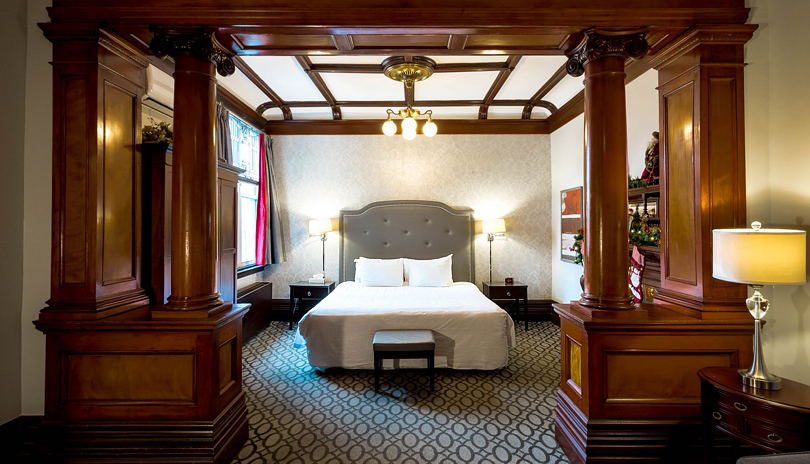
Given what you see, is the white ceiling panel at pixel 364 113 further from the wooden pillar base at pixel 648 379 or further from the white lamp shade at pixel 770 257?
the white lamp shade at pixel 770 257

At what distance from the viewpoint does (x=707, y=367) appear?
2242 mm

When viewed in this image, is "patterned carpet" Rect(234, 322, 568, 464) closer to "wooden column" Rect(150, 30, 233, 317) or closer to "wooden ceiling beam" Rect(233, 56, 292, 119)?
"wooden column" Rect(150, 30, 233, 317)

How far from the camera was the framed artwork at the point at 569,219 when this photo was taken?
5.27 metres

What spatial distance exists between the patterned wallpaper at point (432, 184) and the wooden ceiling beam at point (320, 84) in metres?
0.54

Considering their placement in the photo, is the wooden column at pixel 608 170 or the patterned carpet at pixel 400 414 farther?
the patterned carpet at pixel 400 414

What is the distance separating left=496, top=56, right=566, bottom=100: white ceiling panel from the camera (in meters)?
4.09

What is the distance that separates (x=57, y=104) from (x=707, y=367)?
441 cm

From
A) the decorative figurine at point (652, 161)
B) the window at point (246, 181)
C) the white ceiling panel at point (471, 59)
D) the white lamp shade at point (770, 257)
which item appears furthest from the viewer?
the window at point (246, 181)

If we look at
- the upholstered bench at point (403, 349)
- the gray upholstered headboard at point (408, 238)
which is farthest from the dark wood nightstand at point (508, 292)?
the upholstered bench at point (403, 349)

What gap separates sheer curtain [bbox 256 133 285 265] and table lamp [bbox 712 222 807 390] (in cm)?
550

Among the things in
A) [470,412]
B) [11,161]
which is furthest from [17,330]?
[470,412]

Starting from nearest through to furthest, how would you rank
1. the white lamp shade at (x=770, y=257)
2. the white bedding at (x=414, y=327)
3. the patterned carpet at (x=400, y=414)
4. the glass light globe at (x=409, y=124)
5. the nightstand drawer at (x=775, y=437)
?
the nightstand drawer at (x=775, y=437)
the white lamp shade at (x=770, y=257)
the patterned carpet at (x=400, y=414)
the white bedding at (x=414, y=327)
the glass light globe at (x=409, y=124)

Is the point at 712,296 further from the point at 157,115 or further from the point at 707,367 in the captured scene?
the point at 157,115

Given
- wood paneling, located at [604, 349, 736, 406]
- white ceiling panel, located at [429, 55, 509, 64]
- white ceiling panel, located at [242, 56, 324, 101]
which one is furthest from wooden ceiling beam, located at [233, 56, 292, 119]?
wood paneling, located at [604, 349, 736, 406]
